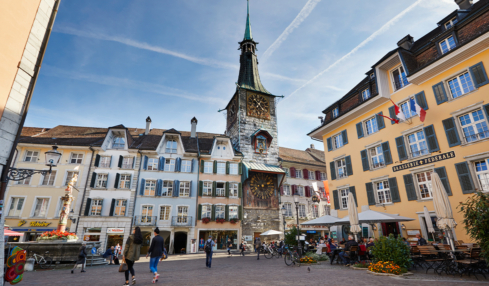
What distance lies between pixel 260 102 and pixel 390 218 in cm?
2592

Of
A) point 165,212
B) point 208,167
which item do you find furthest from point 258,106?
point 165,212

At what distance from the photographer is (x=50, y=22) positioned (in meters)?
7.77

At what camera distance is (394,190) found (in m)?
17.1

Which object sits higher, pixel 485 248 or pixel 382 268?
pixel 485 248

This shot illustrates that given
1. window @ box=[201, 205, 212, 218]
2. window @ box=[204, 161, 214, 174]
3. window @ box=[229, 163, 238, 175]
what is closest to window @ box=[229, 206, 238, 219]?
A: window @ box=[201, 205, 212, 218]

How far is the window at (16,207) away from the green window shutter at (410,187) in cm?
3235

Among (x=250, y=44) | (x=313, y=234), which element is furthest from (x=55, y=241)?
(x=250, y=44)

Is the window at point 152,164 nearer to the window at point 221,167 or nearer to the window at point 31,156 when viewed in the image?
the window at point 221,167

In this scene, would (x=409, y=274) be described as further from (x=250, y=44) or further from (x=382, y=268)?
(x=250, y=44)

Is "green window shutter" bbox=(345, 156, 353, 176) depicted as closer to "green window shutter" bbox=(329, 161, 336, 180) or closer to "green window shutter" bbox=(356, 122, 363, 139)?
"green window shutter" bbox=(329, 161, 336, 180)

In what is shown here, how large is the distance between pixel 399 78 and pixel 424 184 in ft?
25.2

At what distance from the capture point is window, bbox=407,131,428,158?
16.0 meters

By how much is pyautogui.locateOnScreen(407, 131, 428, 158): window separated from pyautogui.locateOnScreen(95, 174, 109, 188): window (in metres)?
26.9

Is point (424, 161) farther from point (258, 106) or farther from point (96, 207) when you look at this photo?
point (96, 207)
